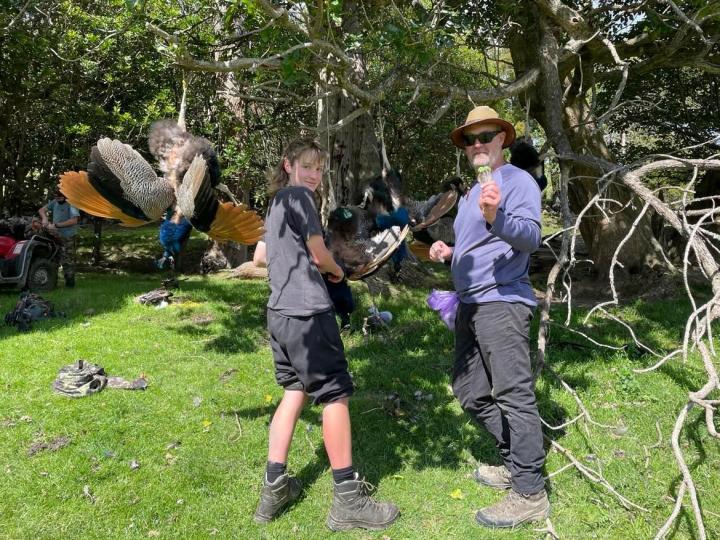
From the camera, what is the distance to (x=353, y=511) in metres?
2.74

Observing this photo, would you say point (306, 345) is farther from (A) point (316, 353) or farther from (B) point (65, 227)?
(B) point (65, 227)

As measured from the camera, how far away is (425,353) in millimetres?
5219

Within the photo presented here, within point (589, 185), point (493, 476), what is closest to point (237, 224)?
point (493, 476)

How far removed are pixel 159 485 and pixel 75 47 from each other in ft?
26.4

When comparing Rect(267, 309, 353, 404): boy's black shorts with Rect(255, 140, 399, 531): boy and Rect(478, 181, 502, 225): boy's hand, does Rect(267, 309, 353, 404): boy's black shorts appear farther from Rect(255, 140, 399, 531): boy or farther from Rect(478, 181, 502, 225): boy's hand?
Rect(478, 181, 502, 225): boy's hand

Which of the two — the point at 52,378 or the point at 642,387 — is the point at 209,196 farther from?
the point at 642,387

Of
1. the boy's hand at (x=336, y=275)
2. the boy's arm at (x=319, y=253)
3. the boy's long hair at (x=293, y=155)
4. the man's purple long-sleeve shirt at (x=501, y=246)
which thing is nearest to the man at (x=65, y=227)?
the boy's long hair at (x=293, y=155)

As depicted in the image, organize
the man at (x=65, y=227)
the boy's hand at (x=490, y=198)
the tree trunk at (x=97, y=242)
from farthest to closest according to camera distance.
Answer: the tree trunk at (x=97, y=242), the man at (x=65, y=227), the boy's hand at (x=490, y=198)

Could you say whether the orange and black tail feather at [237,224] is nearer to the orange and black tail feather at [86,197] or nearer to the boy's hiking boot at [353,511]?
the orange and black tail feather at [86,197]

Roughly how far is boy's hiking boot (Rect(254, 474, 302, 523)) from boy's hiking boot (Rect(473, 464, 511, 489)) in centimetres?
112

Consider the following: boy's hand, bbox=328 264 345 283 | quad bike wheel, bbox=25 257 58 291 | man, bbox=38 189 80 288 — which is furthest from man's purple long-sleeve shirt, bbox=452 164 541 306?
man, bbox=38 189 80 288

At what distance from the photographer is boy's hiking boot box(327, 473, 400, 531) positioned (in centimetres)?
273

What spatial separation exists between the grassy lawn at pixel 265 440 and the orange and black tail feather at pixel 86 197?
1459 millimetres

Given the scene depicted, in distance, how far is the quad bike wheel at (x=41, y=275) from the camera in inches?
325
